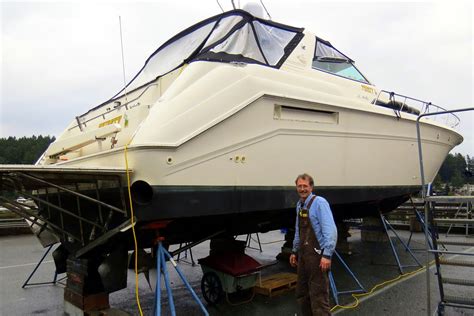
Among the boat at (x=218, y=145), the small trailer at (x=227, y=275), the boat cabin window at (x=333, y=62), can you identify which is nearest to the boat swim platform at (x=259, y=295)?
the small trailer at (x=227, y=275)

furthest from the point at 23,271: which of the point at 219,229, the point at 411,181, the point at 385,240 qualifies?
the point at 385,240

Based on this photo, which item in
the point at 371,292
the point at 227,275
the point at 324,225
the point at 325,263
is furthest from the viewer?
the point at 371,292

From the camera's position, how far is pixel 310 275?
338 cm

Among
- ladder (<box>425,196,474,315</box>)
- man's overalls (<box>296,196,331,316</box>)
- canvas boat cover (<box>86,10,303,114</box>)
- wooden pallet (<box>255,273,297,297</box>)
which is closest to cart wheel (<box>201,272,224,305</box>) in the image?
wooden pallet (<box>255,273,297,297</box>)

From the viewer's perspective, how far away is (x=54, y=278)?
6.36 m

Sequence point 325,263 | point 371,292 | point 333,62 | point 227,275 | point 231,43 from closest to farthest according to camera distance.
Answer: point 325,263 → point 231,43 → point 227,275 → point 371,292 → point 333,62

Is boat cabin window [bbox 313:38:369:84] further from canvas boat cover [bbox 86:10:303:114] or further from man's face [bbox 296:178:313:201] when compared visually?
man's face [bbox 296:178:313:201]

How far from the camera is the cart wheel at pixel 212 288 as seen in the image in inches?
190

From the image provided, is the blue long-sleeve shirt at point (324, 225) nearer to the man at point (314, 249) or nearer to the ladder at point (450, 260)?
the man at point (314, 249)

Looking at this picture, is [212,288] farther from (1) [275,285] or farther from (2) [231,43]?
(2) [231,43]

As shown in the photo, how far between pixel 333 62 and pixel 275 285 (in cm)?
341

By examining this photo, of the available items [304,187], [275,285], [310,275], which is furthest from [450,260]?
[275,285]

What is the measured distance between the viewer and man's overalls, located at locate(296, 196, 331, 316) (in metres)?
3.31

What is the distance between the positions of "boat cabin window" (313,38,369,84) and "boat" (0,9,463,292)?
0.04 m
